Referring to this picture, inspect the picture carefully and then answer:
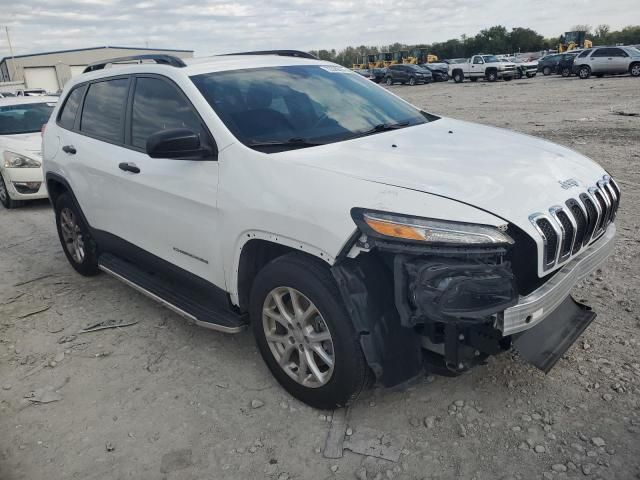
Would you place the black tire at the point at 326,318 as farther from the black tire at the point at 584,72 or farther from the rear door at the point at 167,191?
the black tire at the point at 584,72

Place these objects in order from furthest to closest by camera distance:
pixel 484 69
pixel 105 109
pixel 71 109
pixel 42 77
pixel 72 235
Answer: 1. pixel 42 77
2. pixel 484 69
3. pixel 72 235
4. pixel 71 109
5. pixel 105 109

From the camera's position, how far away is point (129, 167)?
388cm

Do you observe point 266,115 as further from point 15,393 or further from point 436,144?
point 15,393

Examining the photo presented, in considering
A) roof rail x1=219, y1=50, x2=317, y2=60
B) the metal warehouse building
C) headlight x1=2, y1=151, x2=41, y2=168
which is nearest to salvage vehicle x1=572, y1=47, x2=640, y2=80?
headlight x1=2, y1=151, x2=41, y2=168

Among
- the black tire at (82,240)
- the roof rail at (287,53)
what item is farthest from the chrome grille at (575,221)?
the black tire at (82,240)

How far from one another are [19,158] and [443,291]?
7886 millimetres

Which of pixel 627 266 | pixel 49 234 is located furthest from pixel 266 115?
pixel 49 234

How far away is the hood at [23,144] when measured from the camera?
27.3 ft

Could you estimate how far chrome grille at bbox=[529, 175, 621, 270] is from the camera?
8.25 feet

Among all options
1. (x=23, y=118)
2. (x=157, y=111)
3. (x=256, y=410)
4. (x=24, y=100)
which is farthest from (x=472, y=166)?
(x=24, y=100)

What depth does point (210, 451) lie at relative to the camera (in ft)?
9.28

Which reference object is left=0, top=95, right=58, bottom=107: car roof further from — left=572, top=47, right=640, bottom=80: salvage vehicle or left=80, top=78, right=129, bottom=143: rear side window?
left=572, top=47, right=640, bottom=80: salvage vehicle

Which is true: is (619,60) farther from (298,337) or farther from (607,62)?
(298,337)

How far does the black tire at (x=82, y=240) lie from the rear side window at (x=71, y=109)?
2.17 feet
